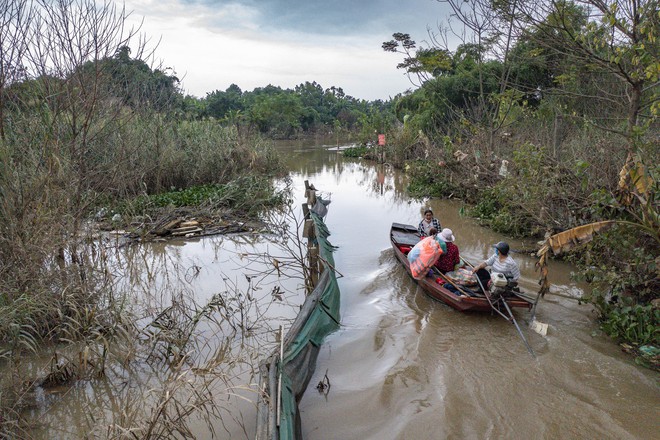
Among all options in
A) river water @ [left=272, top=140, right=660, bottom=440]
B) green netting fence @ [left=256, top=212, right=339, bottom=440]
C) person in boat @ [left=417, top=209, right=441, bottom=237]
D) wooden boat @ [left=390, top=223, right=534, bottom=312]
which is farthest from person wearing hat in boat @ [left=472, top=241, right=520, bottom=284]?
person in boat @ [left=417, top=209, right=441, bottom=237]

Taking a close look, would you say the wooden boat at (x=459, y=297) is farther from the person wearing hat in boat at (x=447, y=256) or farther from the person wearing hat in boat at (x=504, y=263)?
the person wearing hat in boat at (x=504, y=263)

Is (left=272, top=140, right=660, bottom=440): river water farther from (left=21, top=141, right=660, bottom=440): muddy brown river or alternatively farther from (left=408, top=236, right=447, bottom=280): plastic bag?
(left=408, top=236, right=447, bottom=280): plastic bag

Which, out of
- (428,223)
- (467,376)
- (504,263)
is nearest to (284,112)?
(428,223)

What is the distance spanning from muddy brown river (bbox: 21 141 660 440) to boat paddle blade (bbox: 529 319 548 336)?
8cm

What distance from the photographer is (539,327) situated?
658 centimetres

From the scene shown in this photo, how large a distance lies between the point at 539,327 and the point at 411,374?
2263mm

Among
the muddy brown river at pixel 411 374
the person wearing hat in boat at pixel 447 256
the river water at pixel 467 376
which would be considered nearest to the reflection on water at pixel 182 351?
the muddy brown river at pixel 411 374

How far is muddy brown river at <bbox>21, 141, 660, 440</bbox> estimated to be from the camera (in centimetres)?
471

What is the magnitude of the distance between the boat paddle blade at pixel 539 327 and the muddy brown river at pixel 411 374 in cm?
8

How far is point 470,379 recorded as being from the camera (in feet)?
18.2

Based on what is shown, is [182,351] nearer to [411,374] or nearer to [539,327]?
[411,374]

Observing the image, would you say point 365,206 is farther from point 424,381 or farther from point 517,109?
point 424,381

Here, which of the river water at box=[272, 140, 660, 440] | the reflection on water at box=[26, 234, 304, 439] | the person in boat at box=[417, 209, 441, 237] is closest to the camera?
the reflection on water at box=[26, 234, 304, 439]

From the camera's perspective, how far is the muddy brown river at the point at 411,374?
4.71m
